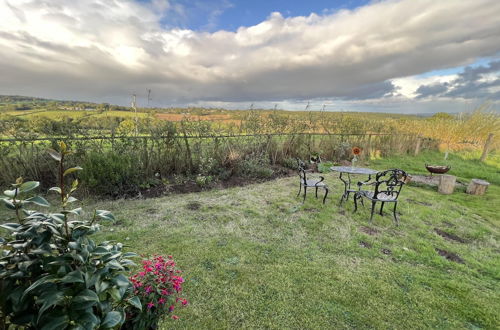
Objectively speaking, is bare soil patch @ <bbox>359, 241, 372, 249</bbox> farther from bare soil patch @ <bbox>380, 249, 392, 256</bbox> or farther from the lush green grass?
the lush green grass

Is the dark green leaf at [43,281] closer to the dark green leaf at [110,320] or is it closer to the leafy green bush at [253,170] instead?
the dark green leaf at [110,320]

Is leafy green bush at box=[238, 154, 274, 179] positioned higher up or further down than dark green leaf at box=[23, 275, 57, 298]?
further down

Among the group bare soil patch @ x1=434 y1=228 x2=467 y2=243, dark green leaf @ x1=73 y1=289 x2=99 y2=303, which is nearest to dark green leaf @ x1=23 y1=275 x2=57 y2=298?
dark green leaf @ x1=73 y1=289 x2=99 y2=303

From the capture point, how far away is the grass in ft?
6.91

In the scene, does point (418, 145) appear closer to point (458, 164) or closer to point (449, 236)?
point (458, 164)

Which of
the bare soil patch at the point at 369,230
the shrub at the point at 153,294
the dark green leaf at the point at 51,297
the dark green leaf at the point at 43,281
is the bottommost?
the bare soil patch at the point at 369,230

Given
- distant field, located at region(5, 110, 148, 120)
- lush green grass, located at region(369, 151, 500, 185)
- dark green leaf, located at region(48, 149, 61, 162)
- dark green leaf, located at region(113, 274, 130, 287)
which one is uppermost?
distant field, located at region(5, 110, 148, 120)

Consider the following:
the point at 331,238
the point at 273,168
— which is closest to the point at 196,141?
the point at 273,168

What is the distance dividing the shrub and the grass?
1.00ft

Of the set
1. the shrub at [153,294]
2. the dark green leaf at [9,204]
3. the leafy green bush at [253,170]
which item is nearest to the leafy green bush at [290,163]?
the leafy green bush at [253,170]

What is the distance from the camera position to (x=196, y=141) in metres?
6.27

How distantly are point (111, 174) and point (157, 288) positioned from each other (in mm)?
4259

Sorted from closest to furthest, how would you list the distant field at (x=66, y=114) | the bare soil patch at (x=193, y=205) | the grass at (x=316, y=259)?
the grass at (x=316, y=259), the bare soil patch at (x=193, y=205), the distant field at (x=66, y=114)

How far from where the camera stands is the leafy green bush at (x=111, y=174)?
4.68 meters
